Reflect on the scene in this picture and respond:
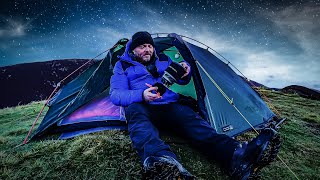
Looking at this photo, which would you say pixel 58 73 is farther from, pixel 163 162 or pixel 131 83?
pixel 163 162

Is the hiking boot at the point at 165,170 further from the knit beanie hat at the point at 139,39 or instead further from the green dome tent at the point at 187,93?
the knit beanie hat at the point at 139,39

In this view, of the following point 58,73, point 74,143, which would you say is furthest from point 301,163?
point 58,73

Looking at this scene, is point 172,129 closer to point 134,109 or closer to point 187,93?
point 134,109

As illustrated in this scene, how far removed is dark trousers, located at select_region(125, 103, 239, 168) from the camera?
2496 millimetres

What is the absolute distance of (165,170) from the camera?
6.84 ft

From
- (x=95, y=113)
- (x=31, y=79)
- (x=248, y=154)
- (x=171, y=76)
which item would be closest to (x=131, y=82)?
(x=171, y=76)

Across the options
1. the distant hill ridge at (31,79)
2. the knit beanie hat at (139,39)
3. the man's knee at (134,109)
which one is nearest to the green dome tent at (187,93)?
the knit beanie hat at (139,39)

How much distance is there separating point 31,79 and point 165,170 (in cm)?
2872

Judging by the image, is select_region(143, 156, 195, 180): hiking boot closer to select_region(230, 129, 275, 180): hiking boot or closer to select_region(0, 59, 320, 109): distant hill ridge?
select_region(230, 129, 275, 180): hiking boot

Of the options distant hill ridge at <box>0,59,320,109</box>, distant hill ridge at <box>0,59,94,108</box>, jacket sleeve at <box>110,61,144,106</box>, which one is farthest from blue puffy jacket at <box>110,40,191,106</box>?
distant hill ridge at <box>0,59,94,108</box>

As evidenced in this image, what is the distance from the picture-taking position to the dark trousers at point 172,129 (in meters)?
2.50

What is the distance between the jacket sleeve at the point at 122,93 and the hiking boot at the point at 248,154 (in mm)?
1502

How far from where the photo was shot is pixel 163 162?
2119mm

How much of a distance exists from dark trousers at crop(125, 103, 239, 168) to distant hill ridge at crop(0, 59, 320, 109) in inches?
822
